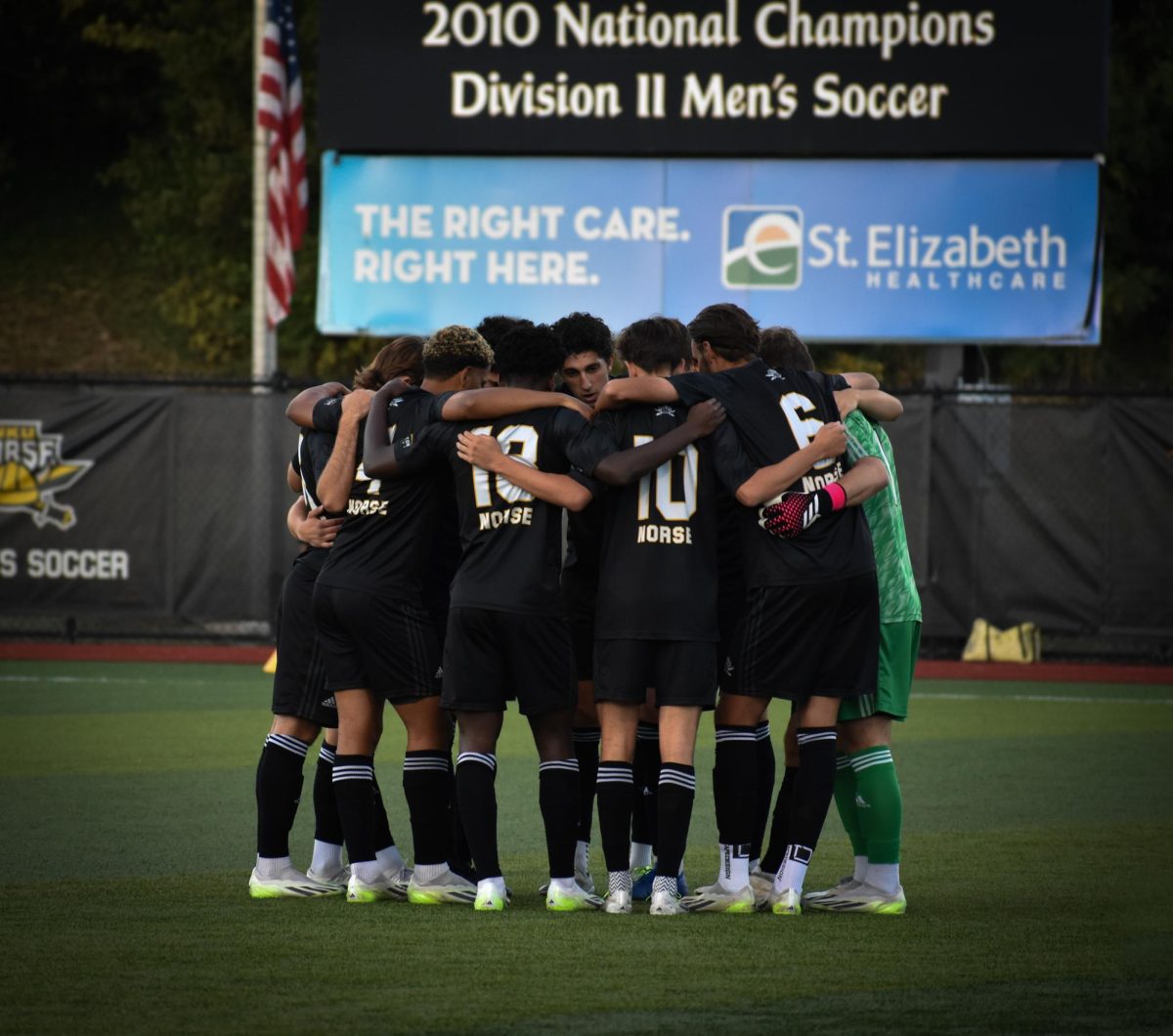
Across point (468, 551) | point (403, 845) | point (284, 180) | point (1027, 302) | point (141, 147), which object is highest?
point (141, 147)

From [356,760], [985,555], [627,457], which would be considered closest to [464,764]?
[356,760]

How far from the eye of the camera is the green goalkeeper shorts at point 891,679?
6488 millimetres

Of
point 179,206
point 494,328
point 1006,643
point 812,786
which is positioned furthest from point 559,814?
point 179,206

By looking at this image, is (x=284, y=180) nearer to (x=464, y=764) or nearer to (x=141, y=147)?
(x=464, y=764)

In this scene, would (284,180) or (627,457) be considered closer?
(627,457)

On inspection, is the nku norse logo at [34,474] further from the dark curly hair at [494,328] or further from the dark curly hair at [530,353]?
the dark curly hair at [530,353]

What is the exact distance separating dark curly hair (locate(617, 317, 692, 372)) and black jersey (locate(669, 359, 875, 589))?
10cm

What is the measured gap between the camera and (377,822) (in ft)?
22.8

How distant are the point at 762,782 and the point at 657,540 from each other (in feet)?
3.71

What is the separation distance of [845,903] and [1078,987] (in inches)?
52.1

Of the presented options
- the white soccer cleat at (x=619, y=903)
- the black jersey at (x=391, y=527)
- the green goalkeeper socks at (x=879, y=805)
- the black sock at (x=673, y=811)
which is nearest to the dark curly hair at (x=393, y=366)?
the black jersey at (x=391, y=527)

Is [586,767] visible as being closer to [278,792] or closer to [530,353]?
[278,792]

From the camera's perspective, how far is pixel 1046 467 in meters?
15.8

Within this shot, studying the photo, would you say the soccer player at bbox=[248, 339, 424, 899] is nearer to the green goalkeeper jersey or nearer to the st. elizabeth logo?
the green goalkeeper jersey
